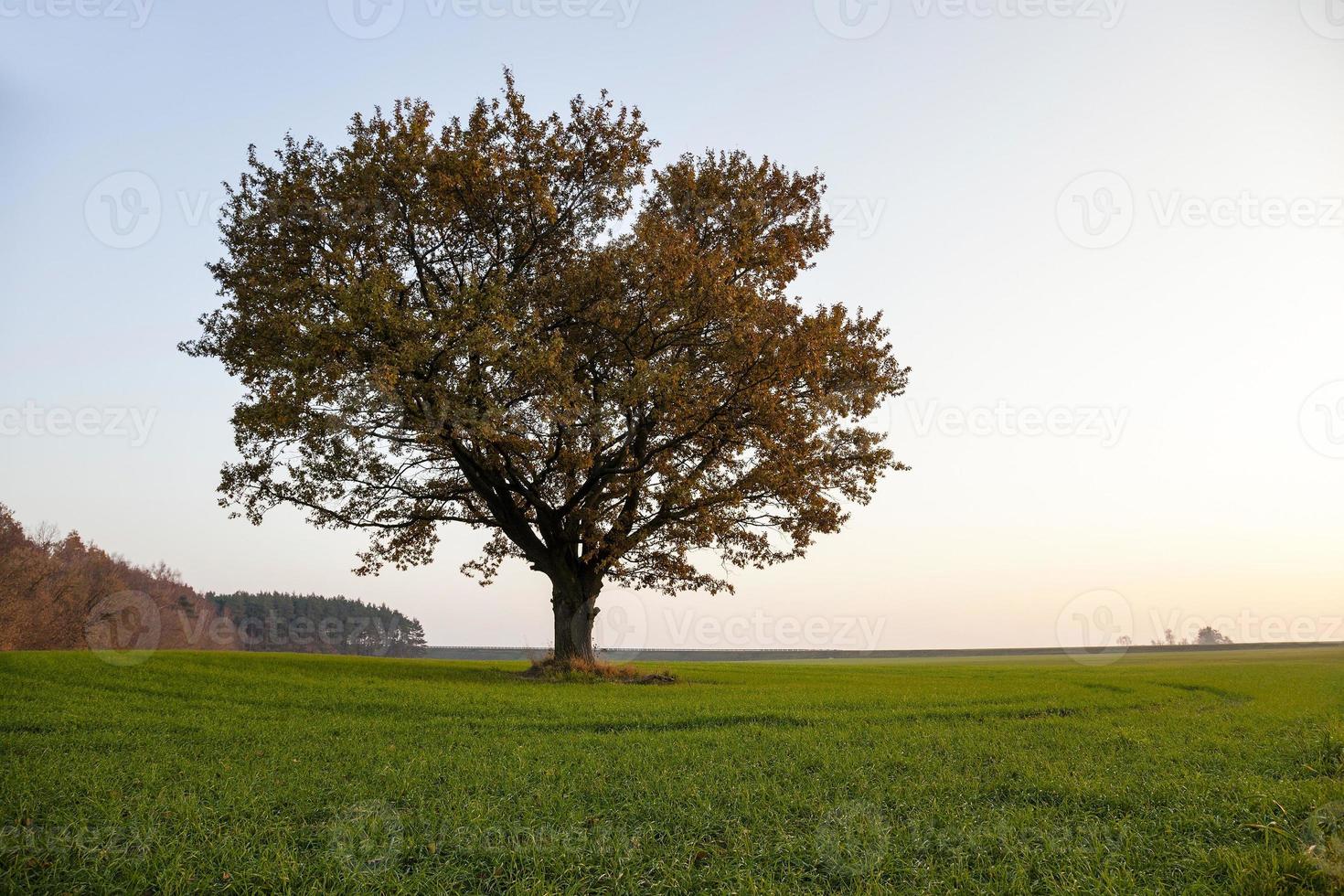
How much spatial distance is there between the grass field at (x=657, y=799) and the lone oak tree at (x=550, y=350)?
9651 mm

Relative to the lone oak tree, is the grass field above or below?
below

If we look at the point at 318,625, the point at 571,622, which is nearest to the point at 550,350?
the point at 571,622

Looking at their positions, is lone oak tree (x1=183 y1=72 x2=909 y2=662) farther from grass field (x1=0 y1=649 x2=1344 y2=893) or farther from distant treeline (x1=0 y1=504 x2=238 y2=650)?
distant treeline (x1=0 y1=504 x2=238 y2=650)

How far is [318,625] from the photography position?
369 feet

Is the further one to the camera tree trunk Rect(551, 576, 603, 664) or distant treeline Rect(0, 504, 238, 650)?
distant treeline Rect(0, 504, 238, 650)

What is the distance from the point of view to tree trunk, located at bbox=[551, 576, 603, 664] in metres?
28.4

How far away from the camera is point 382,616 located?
11731cm

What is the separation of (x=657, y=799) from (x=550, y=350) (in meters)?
16.3

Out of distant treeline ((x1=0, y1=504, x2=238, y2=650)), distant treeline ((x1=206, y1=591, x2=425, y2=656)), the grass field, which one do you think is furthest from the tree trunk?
distant treeline ((x1=206, y1=591, x2=425, y2=656))

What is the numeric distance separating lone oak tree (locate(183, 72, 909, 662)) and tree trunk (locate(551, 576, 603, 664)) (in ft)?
0.27

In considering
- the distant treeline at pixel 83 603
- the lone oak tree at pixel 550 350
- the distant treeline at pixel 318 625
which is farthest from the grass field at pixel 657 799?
the distant treeline at pixel 318 625

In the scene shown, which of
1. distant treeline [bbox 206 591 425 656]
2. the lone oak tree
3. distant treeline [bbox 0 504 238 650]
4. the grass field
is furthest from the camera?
distant treeline [bbox 206 591 425 656]

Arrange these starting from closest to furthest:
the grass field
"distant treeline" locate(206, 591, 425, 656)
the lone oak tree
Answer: the grass field < the lone oak tree < "distant treeline" locate(206, 591, 425, 656)

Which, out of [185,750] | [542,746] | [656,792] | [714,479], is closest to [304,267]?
[714,479]
